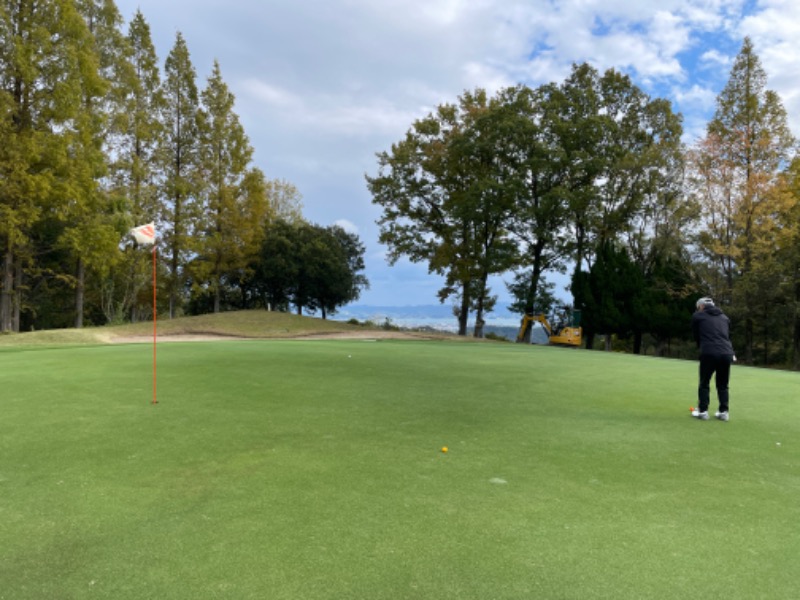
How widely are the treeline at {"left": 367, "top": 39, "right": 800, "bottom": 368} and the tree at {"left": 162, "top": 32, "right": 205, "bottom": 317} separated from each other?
1247cm

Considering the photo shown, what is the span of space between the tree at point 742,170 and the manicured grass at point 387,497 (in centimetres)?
2343

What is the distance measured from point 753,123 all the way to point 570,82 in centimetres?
1144

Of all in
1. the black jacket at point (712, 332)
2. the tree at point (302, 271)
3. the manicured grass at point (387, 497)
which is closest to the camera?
the manicured grass at point (387, 497)

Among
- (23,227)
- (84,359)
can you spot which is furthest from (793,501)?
(23,227)

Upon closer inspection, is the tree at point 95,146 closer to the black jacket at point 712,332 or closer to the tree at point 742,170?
the black jacket at point 712,332

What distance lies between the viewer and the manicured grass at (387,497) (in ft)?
9.54

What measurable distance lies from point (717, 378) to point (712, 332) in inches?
26.9

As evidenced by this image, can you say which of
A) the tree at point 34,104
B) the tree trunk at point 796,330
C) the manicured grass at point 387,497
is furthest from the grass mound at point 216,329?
the tree trunk at point 796,330

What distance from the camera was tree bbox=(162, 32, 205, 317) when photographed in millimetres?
33625

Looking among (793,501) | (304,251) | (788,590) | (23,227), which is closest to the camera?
(788,590)

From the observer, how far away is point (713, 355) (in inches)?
295

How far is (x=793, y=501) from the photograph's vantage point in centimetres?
420

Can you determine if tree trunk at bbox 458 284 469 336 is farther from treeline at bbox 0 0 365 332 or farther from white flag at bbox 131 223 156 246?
white flag at bbox 131 223 156 246

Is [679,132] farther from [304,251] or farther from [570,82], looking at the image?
[304,251]
